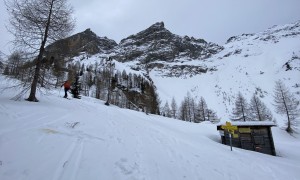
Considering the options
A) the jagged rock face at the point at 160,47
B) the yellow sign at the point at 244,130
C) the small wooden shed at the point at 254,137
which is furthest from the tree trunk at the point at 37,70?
the jagged rock face at the point at 160,47

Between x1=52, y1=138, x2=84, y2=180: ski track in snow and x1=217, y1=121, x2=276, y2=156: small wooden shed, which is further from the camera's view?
x1=217, y1=121, x2=276, y2=156: small wooden shed

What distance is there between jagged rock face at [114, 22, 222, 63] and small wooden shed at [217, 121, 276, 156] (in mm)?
95863

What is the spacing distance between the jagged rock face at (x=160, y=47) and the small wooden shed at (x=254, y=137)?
9586cm

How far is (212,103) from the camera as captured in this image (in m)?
61.3

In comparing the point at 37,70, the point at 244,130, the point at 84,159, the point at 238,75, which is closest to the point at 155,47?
the point at 238,75

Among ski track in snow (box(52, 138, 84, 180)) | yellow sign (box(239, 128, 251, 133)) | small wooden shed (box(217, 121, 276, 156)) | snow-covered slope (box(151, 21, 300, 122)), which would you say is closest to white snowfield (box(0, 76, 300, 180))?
ski track in snow (box(52, 138, 84, 180))

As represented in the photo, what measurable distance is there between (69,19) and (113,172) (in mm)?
12372

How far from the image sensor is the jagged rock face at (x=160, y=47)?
4643 inches

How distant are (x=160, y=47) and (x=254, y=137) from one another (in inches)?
4607

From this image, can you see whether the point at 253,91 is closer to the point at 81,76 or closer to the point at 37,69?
the point at 81,76

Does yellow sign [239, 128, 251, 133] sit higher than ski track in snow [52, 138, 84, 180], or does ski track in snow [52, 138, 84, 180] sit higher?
yellow sign [239, 128, 251, 133]

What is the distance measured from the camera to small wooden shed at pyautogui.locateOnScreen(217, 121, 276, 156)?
17984 mm

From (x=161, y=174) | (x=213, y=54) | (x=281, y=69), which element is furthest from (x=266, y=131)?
(x=213, y=54)

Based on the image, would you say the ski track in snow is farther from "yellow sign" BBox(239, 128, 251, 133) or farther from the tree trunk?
"yellow sign" BBox(239, 128, 251, 133)
